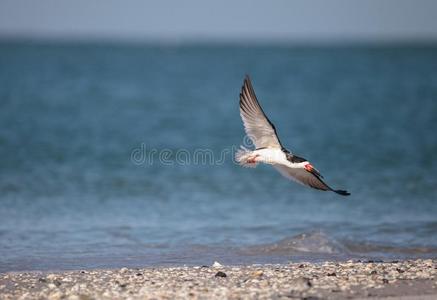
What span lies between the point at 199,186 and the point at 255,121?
6200 mm

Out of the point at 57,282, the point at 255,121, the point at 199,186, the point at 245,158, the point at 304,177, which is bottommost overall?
the point at 57,282

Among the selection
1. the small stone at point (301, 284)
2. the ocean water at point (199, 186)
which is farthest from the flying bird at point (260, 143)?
the small stone at point (301, 284)

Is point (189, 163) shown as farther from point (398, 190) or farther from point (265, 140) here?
point (265, 140)

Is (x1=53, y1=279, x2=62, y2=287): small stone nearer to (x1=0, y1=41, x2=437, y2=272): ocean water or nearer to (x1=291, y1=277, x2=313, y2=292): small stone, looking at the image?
(x1=0, y1=41, x2=437, y2=272): ocean water

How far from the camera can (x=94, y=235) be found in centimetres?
1163

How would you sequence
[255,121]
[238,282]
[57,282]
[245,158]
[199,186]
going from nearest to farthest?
[238,282] < [57,282] < [255,121] < [245,158] < [199,186]

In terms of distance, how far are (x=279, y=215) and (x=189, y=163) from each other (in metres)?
6.21

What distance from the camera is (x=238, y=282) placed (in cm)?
814

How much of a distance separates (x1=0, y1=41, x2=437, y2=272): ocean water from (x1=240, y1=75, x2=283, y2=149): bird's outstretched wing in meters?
1.47

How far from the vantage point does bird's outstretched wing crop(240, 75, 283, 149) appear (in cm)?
999

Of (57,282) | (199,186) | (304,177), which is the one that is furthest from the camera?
(199,186)

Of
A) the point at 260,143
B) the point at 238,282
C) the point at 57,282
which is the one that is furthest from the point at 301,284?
the point at 260,143

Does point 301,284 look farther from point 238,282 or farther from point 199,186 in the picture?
point 199,186

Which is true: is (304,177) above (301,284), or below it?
above
